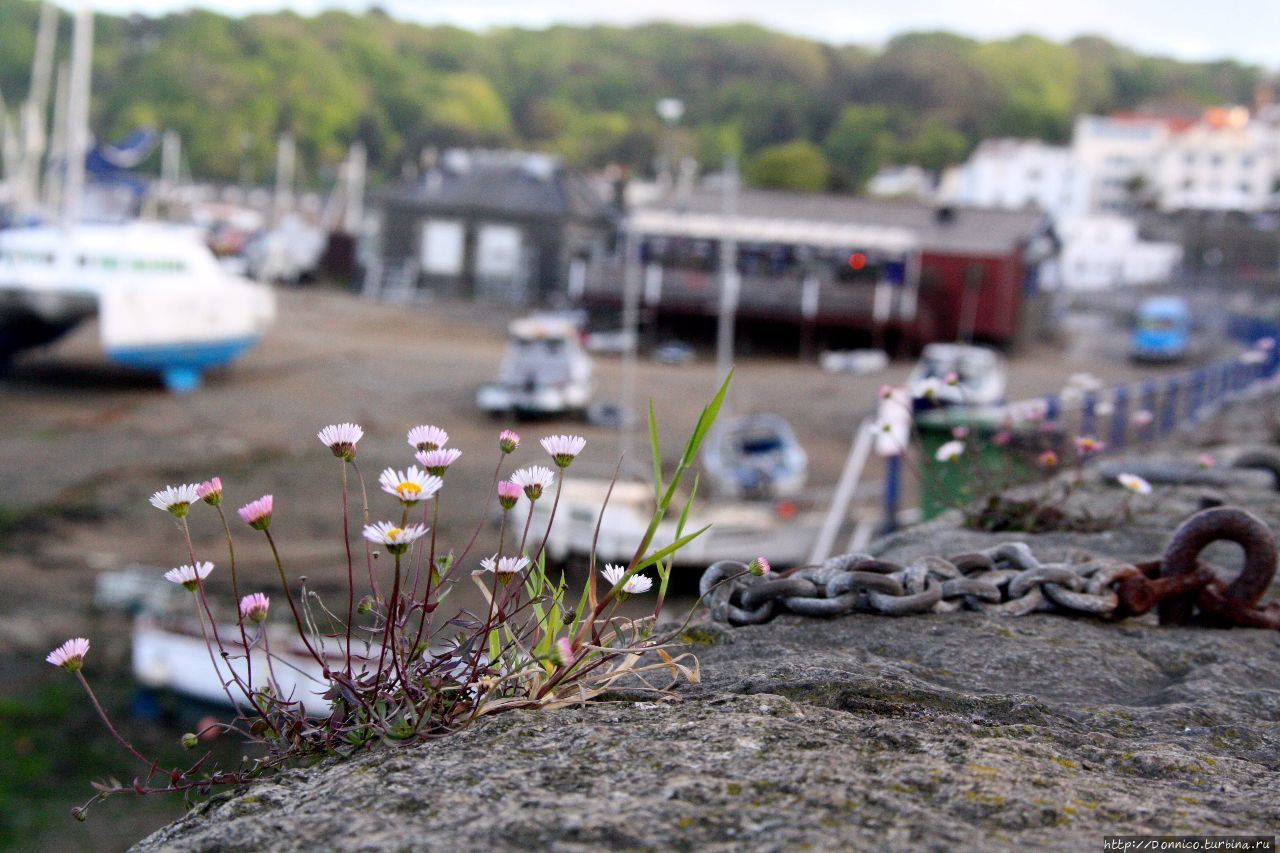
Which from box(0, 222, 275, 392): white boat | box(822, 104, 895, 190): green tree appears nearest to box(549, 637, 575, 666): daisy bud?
box(0, 222, 275, 392): white boat

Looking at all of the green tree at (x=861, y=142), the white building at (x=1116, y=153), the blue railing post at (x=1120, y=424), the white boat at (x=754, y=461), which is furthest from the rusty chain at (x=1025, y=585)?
the green tree at (x=861, y=142)

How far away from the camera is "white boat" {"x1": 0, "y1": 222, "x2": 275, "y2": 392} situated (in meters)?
26.1

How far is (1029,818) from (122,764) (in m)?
11.3

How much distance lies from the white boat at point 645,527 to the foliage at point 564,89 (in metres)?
74.9

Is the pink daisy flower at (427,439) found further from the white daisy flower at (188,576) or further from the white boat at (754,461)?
the white boat at (754,461)

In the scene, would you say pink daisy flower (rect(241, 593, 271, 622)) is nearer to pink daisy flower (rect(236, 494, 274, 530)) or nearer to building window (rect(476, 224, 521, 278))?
pink daisy flower (rect(236, 494, 274, 530))

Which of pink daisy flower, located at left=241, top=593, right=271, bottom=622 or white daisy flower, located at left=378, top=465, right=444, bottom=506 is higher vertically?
white daisy flower, located at left=378, top=465, right=444, bottom=506

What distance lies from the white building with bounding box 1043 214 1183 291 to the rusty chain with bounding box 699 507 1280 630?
2817 inches

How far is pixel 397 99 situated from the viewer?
153000 mm

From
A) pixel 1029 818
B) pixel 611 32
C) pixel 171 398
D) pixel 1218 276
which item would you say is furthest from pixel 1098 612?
pixel 611 32

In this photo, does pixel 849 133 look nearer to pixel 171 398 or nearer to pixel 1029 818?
pixel 171 398

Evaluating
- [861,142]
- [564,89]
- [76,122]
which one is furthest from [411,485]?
[564,89]

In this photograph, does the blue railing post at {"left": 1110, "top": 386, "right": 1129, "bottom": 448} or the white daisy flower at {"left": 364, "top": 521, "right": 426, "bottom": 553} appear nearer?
the white daisy flower at {"left": 364, "top": 521, "right": 426, "bottom": 553}

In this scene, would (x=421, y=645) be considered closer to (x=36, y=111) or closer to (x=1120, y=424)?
(x=1120, y=424)
